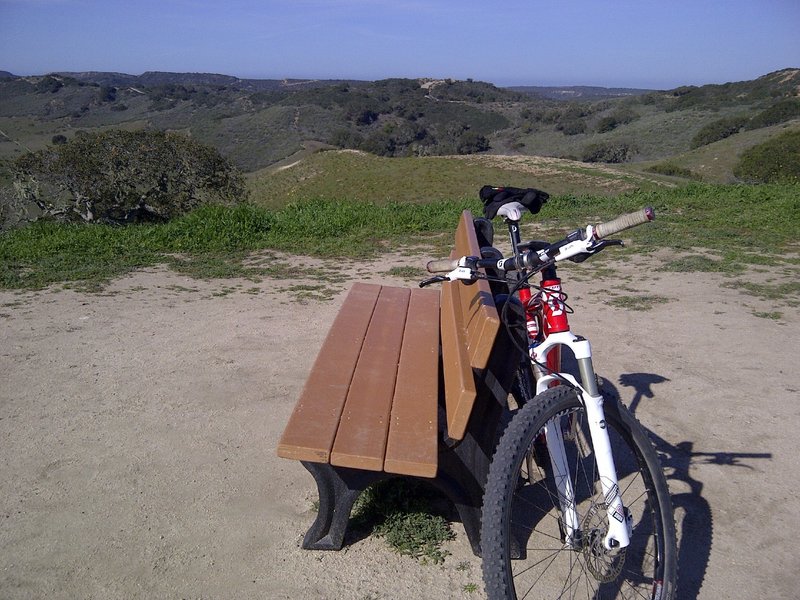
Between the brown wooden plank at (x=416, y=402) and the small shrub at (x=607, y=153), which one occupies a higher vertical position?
the brown wooden plank at (x=416, y=402)

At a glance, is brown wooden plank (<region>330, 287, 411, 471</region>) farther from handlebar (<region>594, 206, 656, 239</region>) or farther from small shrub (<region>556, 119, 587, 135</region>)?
small shrub (<region>556, 119, 587, 135</region>)

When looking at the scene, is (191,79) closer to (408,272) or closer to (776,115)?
(776,115)

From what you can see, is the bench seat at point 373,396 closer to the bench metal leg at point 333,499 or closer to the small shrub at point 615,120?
the bench metal leg at point 333,499

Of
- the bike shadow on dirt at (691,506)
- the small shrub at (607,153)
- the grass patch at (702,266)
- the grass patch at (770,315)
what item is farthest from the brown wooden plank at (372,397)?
the small shrub at (607,153)

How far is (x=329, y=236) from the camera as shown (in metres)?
9.19

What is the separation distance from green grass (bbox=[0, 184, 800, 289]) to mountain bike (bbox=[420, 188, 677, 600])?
15.8 ft

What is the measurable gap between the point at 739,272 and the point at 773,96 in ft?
217

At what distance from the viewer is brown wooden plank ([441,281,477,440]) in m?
2.34

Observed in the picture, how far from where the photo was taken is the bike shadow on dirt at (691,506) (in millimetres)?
2641

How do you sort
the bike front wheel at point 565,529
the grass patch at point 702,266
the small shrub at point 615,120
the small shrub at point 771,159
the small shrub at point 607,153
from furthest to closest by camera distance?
the small shrub at point 615,120 → the small shrub at point 607,153 → the small shrub at point 771,159 → the grass patch at point 702,266 → the bike front wheel at point 565,529

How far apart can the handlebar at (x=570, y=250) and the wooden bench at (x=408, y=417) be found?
16cm

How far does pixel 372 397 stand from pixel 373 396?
14 mm

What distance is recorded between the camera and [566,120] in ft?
229

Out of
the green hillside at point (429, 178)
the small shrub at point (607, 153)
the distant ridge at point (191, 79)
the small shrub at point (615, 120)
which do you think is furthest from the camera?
the distant ridge at point (191, 79)
